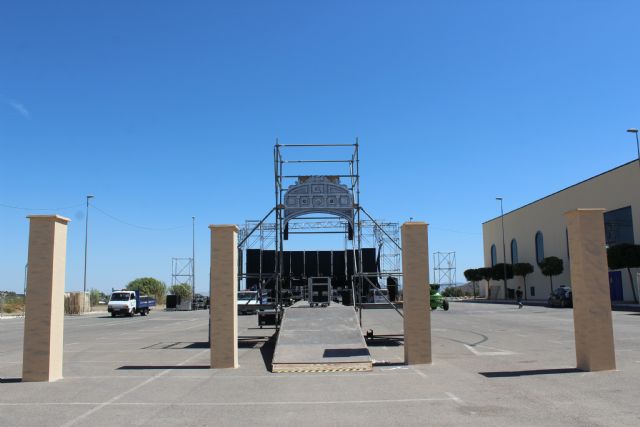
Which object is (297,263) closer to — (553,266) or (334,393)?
(334,393)

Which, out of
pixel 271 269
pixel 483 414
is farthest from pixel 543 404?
pixel 271 269

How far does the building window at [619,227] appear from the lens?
173 feet

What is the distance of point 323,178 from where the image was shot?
1853 cm

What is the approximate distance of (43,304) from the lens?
10914 mm

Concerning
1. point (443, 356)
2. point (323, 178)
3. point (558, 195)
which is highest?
point (558, 195)

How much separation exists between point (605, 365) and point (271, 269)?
49.3 ft

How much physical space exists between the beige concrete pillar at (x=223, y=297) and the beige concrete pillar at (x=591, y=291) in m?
6.96

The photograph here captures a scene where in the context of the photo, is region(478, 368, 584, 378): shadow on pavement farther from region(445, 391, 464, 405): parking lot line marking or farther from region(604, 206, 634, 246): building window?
region(604, 206, 634, 246): building window

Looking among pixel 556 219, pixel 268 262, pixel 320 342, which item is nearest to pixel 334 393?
pixel 320 342

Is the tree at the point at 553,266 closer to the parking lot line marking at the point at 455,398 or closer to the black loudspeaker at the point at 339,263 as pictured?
the black loudspeaker at the point at 339,263

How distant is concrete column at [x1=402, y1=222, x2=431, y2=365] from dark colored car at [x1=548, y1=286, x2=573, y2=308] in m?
37.8

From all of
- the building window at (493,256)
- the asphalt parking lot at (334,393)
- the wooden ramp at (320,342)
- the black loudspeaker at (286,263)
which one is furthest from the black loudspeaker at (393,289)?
the building window at (493,256)

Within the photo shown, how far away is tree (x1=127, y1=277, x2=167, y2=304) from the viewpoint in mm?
82681

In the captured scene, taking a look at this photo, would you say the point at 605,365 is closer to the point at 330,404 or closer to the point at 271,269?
the point at 330,404
